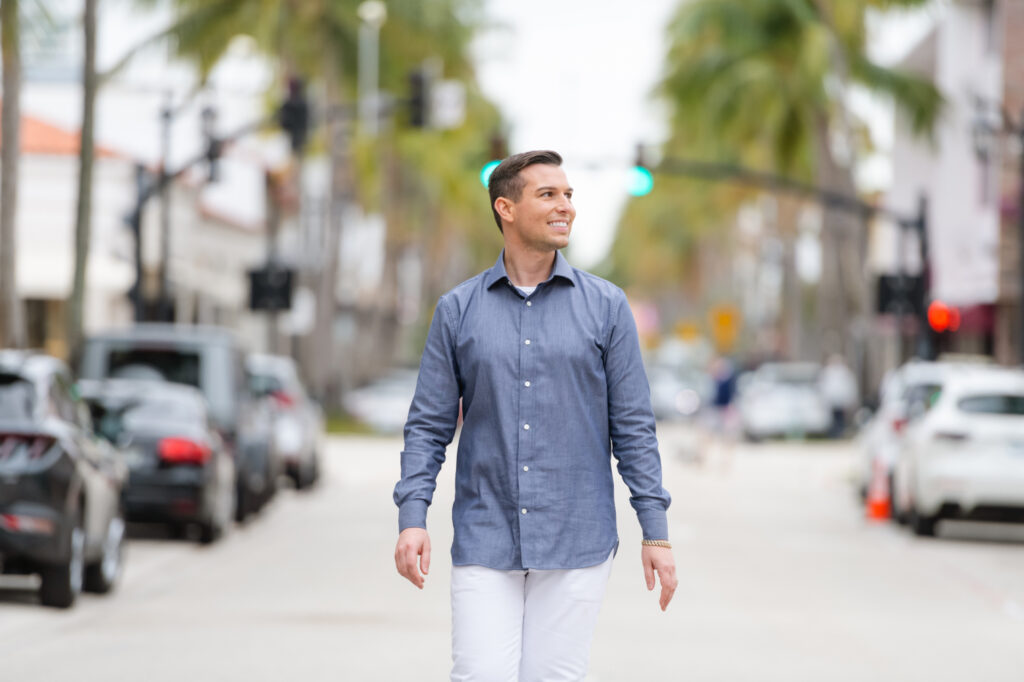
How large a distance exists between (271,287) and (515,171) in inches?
1117

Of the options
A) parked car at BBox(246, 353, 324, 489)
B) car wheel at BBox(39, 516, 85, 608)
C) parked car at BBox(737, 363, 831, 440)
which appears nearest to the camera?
car wheel at BBox(39, 516, 85, 608)

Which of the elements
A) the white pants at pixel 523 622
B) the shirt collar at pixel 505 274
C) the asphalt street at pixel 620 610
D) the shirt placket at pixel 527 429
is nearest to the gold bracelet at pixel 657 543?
the white pants at pixel 523 622

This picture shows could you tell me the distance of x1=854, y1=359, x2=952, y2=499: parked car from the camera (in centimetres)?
→ 2220

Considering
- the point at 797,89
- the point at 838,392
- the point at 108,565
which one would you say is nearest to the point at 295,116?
the point at 108,565

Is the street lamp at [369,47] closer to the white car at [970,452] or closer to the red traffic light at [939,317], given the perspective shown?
the red traffic light at [939,317]

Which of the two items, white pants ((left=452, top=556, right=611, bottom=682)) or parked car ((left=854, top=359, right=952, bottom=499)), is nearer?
white pants ((left=452, top=556, right=611, bottom=682))

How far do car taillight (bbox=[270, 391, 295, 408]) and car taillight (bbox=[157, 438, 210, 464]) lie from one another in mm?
8424

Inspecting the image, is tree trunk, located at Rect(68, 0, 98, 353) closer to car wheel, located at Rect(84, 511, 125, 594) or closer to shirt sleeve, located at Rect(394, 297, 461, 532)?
car wheel, located at Rect(84, 511, 125, 594)

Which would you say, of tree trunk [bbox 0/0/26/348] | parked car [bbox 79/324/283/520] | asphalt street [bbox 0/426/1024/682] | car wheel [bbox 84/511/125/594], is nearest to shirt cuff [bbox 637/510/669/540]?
asphalt street [bbox 0/426/1024/682]

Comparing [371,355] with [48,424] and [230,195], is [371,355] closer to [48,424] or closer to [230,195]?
[230,195]

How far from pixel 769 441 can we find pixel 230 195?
32.6 m

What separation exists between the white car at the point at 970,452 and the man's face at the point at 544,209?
14352mm

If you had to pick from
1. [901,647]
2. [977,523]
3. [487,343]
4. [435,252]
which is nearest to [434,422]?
[487,343]

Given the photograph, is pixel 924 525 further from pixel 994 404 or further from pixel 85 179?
pixel 85 179
